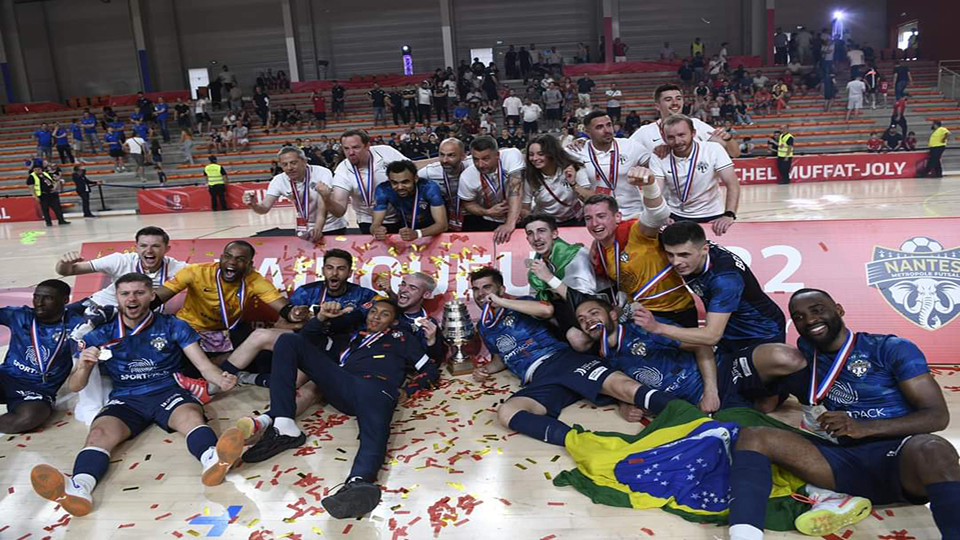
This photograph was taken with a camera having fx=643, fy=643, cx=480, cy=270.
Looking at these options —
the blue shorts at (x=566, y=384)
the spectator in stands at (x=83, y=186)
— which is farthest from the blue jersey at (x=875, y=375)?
the spectator in stands at (x=83, y=186)

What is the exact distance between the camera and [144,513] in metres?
3.48

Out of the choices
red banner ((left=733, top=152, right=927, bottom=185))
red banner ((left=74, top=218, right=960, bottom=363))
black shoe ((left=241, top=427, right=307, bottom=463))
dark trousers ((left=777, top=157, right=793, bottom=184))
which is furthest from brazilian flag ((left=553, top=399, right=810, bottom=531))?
dark trousers ((left=777, top=157, right=793, bottom=184))

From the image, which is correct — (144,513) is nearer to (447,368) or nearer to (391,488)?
(391,488)

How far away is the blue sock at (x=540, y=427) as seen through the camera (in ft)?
13.0

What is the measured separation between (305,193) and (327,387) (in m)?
2.86

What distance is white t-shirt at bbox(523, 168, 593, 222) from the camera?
5.73 metres

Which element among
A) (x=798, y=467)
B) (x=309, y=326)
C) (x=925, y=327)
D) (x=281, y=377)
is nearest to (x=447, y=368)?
(x=309, y=326)

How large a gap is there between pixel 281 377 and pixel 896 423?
3457 mm

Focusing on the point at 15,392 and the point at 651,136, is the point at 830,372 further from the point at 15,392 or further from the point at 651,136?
the point at 15,392

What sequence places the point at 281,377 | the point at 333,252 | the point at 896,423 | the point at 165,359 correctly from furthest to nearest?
the point at 333,252
the point at 165,359
the point at 281,377
the point at 896,423

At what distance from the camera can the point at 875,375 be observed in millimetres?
3148

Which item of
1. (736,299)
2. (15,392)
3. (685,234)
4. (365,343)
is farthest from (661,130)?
(15,392)

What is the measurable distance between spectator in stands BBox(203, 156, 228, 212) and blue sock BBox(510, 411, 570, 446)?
16435 millimetres

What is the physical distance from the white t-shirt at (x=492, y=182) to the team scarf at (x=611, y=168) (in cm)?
63
